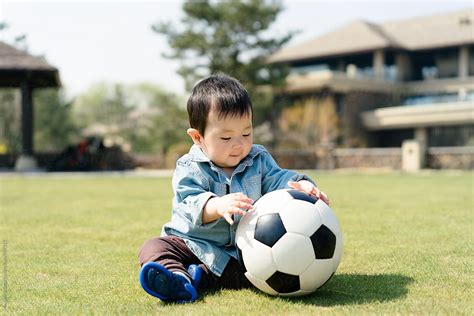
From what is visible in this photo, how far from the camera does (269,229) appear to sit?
3240 mm

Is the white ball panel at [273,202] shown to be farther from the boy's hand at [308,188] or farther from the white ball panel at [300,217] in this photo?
the boy's hand at [308,188]

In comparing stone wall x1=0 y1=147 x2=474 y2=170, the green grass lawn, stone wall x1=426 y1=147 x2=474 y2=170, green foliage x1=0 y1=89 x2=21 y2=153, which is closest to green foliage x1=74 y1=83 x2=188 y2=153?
stone wall x1=0 y1=147 x2=474 y2=170

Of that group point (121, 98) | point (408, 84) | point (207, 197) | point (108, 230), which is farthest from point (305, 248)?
point (121, 98)

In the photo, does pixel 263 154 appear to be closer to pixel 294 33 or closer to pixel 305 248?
pixel 305 248

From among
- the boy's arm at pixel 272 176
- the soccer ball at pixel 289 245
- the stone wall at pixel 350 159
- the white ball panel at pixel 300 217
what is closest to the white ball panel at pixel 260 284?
the soccer ball at pixel 289 245

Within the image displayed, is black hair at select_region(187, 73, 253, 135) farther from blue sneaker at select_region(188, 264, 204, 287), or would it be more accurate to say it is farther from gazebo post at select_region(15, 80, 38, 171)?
gazebo post at select_region(15, 80, 38, 171)

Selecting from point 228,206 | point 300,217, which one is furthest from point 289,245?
point 228,206

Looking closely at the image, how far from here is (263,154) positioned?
12.9 feet

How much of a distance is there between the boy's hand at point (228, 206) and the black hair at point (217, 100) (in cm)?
47

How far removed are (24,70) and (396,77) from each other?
28.0 metres

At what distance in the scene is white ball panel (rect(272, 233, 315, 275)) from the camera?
125 inches

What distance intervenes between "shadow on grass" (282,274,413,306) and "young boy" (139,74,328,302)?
491mm

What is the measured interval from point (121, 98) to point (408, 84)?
27.7 metres

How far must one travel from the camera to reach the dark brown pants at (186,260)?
11.5 feet
